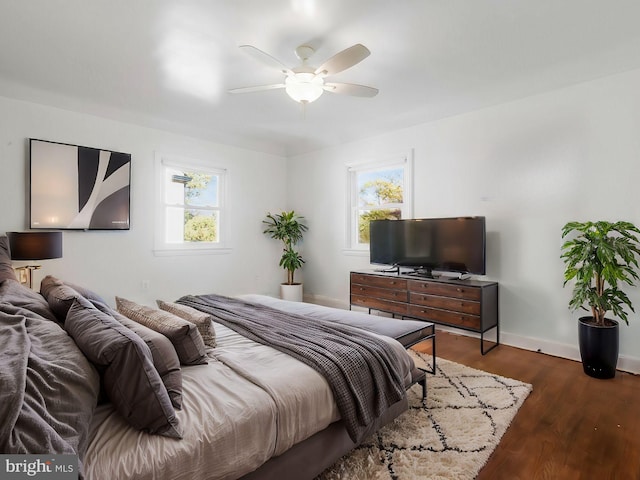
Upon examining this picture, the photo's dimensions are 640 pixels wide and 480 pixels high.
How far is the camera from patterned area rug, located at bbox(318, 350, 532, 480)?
5.57 feet

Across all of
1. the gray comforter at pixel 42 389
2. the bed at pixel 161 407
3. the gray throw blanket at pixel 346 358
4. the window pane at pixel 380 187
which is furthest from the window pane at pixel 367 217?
the gray comforter at pixel 42 389

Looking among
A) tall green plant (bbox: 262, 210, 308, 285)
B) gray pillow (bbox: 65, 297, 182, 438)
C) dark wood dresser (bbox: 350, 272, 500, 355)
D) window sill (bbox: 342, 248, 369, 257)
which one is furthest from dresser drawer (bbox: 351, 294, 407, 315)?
gray pillow (bbox: 65, 297, 182, 438)

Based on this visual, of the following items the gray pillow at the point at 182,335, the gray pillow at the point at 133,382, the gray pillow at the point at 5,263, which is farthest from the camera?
the gray pillow at the point at 5,263

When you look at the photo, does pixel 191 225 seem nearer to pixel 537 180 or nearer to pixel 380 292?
pixel 380 292

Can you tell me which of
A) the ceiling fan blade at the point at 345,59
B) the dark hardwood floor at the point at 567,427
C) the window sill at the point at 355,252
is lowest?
the dark hardwood floor at the point at 567,427

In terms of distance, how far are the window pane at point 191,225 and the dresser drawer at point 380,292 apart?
2.28 metres

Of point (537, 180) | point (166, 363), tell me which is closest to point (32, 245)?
point (166, 363)

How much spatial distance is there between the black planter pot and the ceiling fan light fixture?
9.67 feet

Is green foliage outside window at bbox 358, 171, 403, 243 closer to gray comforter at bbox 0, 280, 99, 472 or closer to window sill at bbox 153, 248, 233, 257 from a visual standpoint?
window sill at bbox 153, 248, 233, 257

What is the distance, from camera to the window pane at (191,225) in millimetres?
4738

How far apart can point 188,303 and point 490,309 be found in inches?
117

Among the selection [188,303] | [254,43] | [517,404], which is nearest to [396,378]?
[517,404]

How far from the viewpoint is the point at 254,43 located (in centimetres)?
262

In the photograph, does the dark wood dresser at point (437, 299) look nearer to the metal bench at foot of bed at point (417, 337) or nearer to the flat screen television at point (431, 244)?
the flat screen television at point (431, 244)
